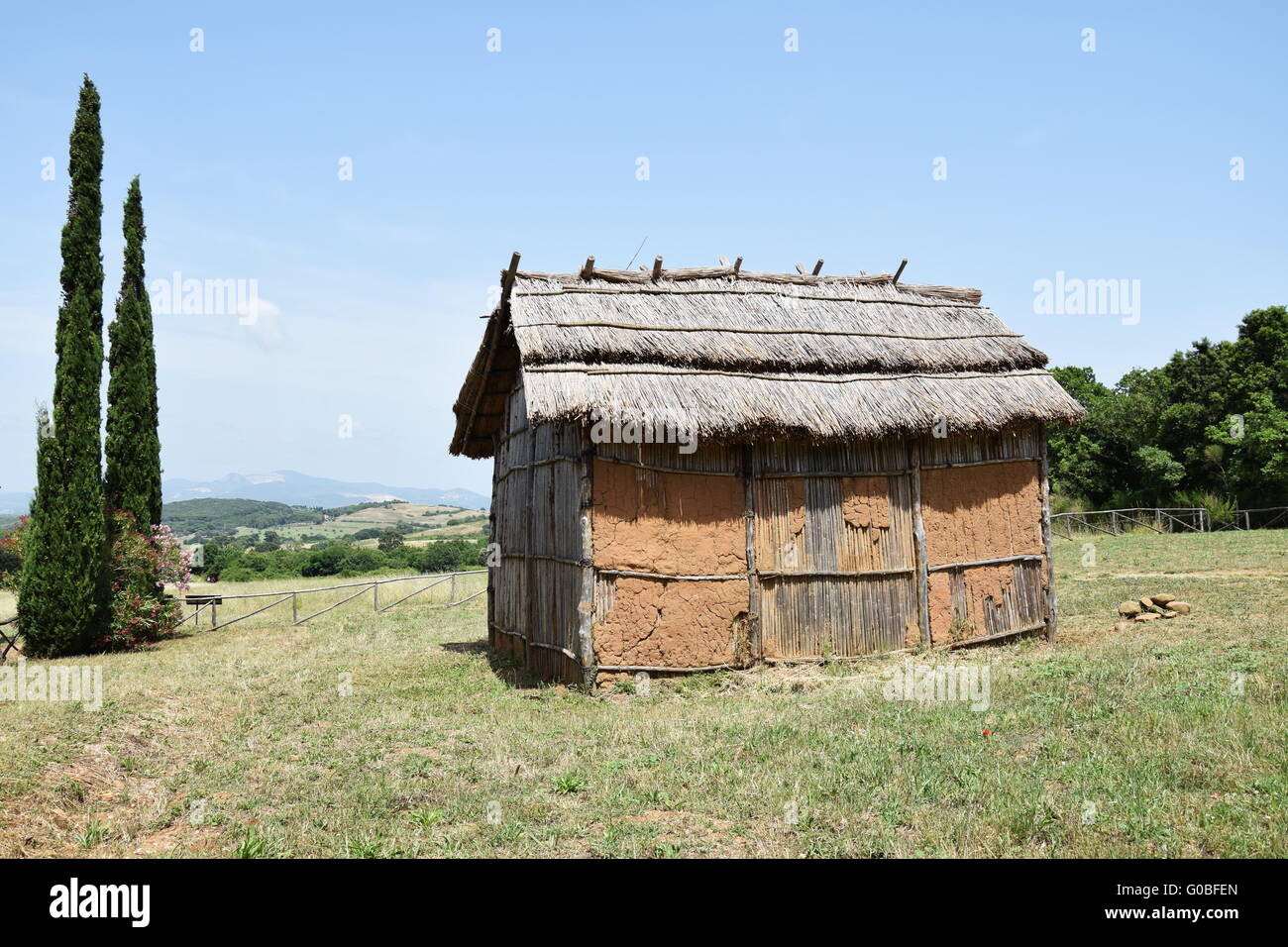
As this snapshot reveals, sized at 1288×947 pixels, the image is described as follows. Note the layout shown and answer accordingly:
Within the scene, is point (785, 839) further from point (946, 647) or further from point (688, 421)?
point (946, 647)

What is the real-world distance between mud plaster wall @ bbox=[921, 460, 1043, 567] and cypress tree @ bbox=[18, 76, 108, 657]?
1655 cm

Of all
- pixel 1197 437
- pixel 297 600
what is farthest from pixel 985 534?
pixel 1197 437

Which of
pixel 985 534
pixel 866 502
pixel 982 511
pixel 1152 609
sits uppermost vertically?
pixel 866 502

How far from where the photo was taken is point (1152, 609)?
43.7 feet

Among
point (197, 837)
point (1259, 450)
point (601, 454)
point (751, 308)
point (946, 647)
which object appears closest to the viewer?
point (197, 837)

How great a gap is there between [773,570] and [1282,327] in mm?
36312

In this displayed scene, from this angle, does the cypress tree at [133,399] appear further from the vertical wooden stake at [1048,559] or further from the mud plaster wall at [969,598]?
the vertical wooden stake at [1048,559]

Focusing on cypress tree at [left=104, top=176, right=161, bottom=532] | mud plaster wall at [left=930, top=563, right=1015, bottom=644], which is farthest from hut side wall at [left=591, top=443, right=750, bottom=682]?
cypress tree at [left=104, top=176, right=161, bottom=532]

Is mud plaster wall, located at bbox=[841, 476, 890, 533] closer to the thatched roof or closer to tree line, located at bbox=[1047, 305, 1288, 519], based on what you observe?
the thatched roof

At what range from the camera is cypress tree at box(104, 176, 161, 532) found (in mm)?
19156

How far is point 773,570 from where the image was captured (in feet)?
36.0

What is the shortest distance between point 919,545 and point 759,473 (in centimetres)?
262

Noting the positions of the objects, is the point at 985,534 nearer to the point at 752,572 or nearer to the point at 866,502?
the point at 866,502
